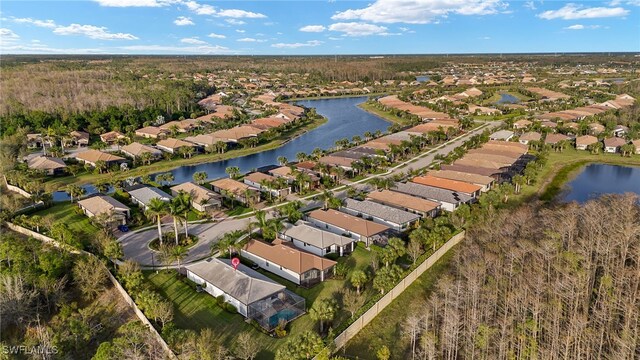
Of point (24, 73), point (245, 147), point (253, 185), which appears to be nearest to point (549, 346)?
point (253, 185)

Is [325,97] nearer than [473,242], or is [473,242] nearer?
[473,242]

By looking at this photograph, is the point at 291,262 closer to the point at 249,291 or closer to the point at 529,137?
the point at 249,291

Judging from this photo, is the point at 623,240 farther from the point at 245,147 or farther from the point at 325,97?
the point at 325,97

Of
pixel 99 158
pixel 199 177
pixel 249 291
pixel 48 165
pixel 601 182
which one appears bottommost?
pixel 601 182

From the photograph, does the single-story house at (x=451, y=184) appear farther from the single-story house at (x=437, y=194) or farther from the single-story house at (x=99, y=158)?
the single-story house at (x=99, y=158)

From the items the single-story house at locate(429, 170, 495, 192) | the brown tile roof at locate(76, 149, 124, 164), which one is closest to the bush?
the single-story house at locate(429, 170, 495, 192)

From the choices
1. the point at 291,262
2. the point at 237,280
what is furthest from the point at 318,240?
the point at 237,280

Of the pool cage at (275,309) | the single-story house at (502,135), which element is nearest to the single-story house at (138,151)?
the pool cage at (275,309)
